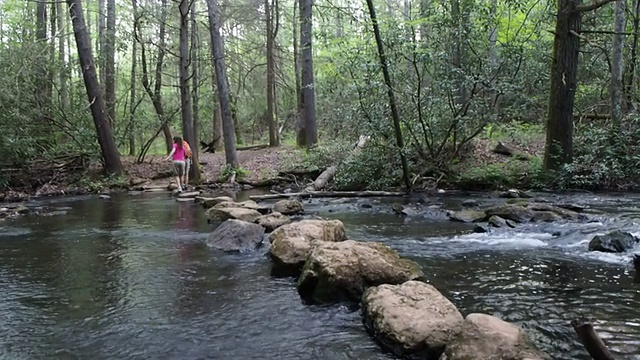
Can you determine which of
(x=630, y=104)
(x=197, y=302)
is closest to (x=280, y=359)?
(x=197, y=302)

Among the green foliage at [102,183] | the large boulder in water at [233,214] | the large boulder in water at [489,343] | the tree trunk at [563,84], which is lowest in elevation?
the large boulder in water at [489,343]

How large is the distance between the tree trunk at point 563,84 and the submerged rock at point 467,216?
4207 millimetres

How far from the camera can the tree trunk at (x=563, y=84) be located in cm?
1134

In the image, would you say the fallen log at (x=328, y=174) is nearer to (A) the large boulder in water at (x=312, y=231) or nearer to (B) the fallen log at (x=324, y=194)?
(B) the fallen log at (x=324, y=194)

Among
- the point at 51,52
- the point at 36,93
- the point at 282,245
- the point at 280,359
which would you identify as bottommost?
the point at 280,359

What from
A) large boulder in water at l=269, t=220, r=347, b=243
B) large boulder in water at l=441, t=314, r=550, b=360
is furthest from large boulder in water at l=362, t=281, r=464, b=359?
large boulder in water at l=269, t=220, r=347, b=243

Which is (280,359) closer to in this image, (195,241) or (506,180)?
(195,241)

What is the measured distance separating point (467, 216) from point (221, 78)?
10860 millimetres

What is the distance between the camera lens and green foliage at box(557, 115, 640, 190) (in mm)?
11344

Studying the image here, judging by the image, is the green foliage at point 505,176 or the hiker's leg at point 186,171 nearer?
the green foliage at point 505,176

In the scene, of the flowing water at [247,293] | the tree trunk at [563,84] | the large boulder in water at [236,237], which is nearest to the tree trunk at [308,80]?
the tree trunk at [563,84]

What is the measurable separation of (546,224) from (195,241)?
18.7ft

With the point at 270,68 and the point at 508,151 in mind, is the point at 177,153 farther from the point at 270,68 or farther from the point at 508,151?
the point at 508,151

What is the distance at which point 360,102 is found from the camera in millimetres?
12234
